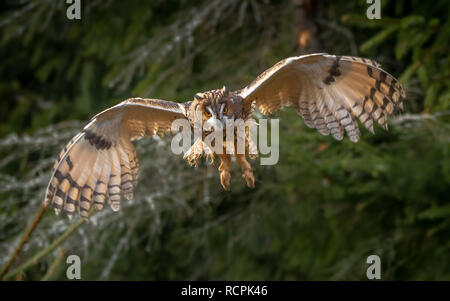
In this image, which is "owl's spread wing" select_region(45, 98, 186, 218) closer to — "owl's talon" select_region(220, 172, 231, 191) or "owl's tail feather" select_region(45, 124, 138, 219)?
"owl's tail feather" select_region(45, 124, 138, 219)

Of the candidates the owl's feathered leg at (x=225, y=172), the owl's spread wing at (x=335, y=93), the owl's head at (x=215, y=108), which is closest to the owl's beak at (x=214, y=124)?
the owl's head at (x=215, y=108)

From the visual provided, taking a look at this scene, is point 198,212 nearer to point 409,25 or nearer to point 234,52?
point 234,52

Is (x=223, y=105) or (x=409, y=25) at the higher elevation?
(x=409, y=25)

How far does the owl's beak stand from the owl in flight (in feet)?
0.75

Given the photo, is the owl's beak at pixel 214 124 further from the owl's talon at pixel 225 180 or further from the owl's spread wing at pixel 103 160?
the owl's spread wing at pixel 103 160

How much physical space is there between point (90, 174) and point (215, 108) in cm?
87

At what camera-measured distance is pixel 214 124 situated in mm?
2582

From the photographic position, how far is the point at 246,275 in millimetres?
6270

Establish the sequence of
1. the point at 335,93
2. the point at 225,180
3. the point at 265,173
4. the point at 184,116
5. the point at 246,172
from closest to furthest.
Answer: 1. the point at 225,180
2. the point at 246,172
3. the point at 184,116
4. the point at 335,93
5. the point at 265,173

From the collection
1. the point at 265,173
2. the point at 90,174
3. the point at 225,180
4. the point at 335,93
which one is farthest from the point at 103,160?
the point at 265,173

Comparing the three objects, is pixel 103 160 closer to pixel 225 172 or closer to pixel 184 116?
pixel 184 116

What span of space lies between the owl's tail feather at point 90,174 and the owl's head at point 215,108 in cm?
65

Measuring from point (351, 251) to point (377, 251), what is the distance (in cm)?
61

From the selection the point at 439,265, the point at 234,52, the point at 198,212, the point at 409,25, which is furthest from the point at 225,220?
the point at 409,25
